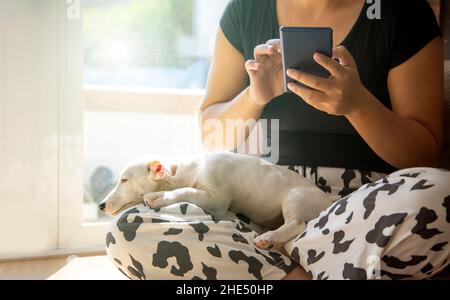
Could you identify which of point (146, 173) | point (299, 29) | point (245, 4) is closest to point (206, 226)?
point (146, 173)

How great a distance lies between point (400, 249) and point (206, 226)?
266 mm

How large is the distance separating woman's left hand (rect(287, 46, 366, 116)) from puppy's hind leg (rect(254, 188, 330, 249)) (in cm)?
14

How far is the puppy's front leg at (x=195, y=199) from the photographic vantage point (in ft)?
2.76

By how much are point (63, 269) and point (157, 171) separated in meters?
0.29

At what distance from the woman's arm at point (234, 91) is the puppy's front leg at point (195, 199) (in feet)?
0.48

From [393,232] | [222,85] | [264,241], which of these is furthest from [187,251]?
[222,85]

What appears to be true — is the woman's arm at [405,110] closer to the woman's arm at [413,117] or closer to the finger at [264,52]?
the woman's arm at [413,117]

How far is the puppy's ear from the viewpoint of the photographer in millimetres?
881

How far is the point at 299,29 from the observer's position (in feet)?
2.50

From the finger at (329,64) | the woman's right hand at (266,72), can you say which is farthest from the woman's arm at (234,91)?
the finger at (329,64)

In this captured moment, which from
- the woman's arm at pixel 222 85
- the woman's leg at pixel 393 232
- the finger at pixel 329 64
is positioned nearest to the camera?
the woman's leg at pixel 393 232

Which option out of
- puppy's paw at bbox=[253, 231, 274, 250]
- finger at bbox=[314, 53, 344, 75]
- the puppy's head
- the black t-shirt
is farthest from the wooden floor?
finger at bbox=[314, 53, 344, 75]

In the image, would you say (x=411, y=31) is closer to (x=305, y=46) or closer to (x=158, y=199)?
(x=305, y=46)
